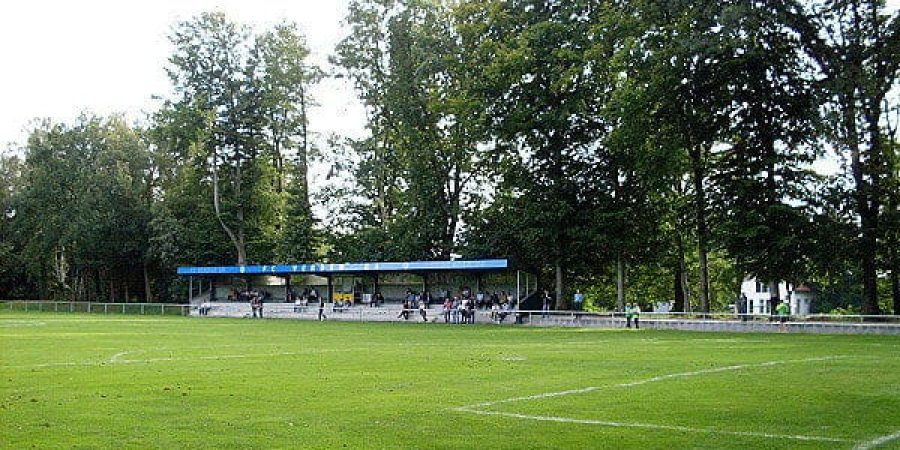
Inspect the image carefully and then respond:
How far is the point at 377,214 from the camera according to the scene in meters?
69.2

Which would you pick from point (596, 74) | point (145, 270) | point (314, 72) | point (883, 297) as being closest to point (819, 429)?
point (596, 74)

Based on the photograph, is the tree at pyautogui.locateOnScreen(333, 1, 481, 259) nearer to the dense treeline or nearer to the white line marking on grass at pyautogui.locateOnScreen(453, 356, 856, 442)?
the dense treeline

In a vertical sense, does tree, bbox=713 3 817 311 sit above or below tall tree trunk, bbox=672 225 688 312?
above

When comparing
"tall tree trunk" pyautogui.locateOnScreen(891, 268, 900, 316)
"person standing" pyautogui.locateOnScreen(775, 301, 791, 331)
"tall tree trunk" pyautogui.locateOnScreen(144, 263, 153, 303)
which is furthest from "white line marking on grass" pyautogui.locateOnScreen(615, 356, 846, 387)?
"tall tree trunk" pyautogui.locateOnScreen(144, 263, 153, 303)

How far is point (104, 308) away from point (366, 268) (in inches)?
988

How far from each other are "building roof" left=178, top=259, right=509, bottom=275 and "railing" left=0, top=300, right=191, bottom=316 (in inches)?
109

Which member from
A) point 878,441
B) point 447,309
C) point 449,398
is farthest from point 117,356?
point 447,309

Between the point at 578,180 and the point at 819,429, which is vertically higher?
the point at 578,180

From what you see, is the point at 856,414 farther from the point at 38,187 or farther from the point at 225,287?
the point at 38,187

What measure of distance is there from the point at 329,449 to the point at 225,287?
196 ft

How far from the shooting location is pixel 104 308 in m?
70.1

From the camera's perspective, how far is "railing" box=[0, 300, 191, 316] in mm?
65750

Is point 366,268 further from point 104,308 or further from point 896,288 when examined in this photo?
point 896,288

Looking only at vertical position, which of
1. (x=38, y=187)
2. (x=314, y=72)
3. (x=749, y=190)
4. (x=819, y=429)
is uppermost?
(x=314, y=72)
